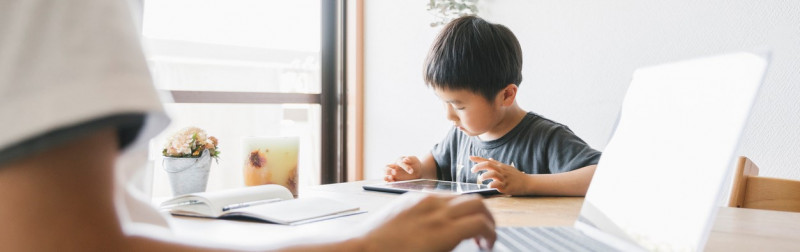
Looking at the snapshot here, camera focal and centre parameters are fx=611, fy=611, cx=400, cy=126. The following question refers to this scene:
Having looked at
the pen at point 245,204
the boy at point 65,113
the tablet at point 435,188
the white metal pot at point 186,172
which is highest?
the boy at point 65,113

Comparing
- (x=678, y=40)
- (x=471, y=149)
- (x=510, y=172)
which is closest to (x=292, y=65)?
(x=471, y=149)

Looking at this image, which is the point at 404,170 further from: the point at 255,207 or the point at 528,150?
the point at 255,207

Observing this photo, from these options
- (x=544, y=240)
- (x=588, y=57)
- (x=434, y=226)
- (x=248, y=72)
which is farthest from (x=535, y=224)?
(x=248, y=72)

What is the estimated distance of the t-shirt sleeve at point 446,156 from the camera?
189 cm

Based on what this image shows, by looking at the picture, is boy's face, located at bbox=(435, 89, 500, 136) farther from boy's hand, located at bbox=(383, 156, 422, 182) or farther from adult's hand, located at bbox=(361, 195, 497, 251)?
adult's hand, located at bbox=(361, 195, 497, 251)

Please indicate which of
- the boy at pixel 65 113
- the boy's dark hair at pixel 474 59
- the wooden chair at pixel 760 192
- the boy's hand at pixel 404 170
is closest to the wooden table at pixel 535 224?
the wooden chair at pixel 760 192

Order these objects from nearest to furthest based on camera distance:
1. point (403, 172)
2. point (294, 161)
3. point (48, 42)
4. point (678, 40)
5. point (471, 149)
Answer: point (48, 42), point (294, 161), point (403, 172), point (471, 149), point (678, 40)

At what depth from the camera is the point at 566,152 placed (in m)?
1.48

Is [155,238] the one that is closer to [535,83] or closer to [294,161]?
[294,161]

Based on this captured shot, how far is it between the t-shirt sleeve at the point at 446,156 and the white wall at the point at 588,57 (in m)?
0.64

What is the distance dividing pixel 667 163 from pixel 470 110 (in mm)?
971

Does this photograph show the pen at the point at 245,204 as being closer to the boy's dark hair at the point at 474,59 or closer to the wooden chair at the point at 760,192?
the boy's dark hair at the point at 474,59

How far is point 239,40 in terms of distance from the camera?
2.74 metres

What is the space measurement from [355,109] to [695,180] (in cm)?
251
